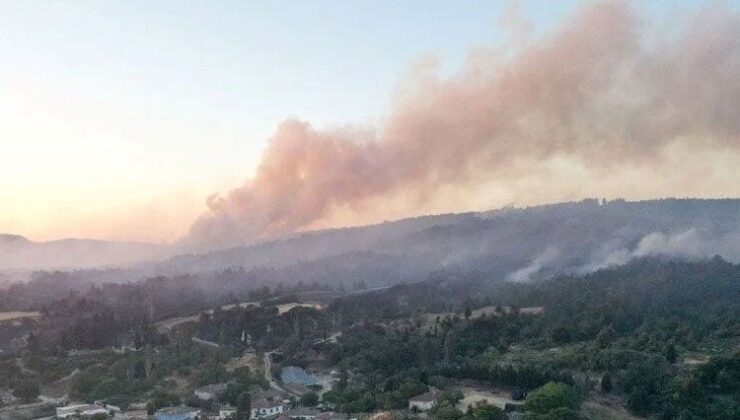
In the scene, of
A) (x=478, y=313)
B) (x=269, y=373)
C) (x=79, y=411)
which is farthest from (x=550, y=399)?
(x=478, y=313)

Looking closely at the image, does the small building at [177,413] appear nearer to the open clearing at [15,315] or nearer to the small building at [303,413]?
the small building at [303,413]

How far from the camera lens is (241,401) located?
153ft

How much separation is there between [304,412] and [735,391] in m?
25.7

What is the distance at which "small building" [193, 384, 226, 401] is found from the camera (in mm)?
49906

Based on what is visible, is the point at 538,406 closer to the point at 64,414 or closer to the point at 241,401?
the point at 241,401

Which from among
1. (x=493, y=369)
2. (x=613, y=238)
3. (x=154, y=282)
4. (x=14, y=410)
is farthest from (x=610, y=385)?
(x=613, y=238)

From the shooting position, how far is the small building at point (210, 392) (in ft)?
164

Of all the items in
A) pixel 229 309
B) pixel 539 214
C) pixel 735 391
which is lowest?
pixel 735 391

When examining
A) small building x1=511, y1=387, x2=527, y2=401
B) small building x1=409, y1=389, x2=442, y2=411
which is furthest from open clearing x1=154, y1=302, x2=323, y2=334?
small building x1=511, y1=387, x2=527, y2=401

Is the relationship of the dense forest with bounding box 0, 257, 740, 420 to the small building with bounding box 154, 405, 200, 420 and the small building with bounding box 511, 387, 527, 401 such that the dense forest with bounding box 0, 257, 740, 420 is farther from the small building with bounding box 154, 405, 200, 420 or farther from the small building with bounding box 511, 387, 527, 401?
the small building with bounding box 154, 405, 200, 420

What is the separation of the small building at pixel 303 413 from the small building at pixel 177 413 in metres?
5.70

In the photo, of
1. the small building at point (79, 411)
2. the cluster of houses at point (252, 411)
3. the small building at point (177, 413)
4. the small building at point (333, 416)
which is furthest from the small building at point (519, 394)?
the small building at point (79, 411)

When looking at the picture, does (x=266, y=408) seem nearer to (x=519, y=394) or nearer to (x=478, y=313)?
(x=519, y=394)

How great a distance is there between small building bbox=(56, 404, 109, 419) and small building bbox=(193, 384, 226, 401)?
5938 millimetres
